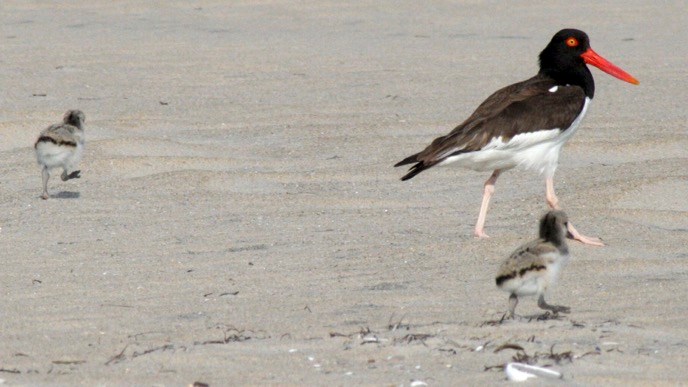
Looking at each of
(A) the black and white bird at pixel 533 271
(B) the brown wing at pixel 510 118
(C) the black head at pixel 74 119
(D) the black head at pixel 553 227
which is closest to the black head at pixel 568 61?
(B) the brown wing at pixel 510 118

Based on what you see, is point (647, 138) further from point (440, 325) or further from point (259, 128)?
point (440, 325)

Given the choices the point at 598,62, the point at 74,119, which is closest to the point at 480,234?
the point at 598,62

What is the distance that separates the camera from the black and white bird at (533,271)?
6168 mm

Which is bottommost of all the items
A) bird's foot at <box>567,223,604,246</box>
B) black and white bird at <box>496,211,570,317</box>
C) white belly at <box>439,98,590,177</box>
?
bird's foot at <box>567,223,604,246</box>

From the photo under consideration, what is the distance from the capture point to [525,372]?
200 inches

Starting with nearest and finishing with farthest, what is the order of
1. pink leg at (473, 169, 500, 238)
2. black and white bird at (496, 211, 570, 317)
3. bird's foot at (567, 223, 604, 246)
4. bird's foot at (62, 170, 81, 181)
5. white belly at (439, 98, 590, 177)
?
black and white bird at (496, 211, 570, 317), bird's foot at (567, 223, 604, 246), pink leg at (473, 169, 500, 238), white belly at (439, 98, 590, 177), bird's foot at (62, 170, 81, 181)

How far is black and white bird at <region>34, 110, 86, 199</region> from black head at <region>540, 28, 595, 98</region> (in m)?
3.53

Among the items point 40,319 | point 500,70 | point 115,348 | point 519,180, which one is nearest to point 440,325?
point 115,348

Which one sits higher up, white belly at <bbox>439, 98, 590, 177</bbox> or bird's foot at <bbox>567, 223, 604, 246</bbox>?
white belly at <bbox>439, 98, 590, 177</bbox>

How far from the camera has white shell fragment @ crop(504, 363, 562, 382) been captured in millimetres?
5043

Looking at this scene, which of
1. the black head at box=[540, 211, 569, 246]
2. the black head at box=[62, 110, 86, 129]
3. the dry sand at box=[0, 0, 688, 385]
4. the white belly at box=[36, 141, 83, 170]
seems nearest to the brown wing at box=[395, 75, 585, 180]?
the dry sand at box=[0, 0, 688, 385]

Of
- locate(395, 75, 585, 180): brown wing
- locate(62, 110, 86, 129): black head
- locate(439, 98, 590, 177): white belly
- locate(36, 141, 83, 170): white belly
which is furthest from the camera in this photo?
locate(62, 110, 86, 129): black head

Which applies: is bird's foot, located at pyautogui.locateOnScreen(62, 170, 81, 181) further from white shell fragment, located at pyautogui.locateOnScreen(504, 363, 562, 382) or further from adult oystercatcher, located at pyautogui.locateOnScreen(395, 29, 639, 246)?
white shell fragment, located at pyautogui.locateOnScreen(504, 363, 562, 382)

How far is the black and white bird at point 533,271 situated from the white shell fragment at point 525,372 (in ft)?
3.50
